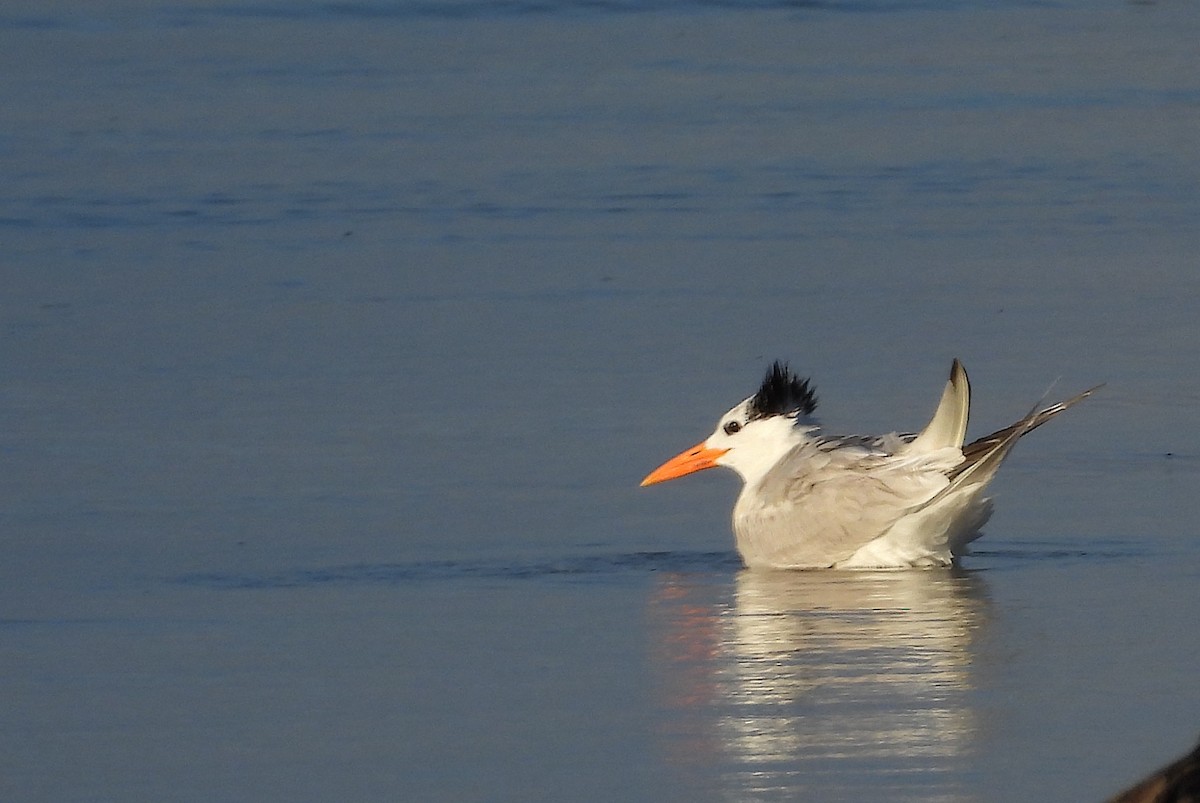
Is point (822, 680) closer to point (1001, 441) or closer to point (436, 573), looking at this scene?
point (436, 573)

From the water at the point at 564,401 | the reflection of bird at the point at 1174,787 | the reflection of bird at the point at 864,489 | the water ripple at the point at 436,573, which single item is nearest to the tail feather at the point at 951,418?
the reflection of bird at the point at 864,489

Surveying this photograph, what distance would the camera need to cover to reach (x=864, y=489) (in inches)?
331

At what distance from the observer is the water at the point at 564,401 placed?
5.88 meters

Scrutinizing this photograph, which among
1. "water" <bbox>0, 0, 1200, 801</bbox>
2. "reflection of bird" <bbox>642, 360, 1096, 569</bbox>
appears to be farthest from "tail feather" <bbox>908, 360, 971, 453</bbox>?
"water" <bbox>0, 0, 1200, 801</bbox>

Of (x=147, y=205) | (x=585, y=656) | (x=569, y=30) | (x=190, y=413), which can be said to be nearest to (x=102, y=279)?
(x=147, y=205)

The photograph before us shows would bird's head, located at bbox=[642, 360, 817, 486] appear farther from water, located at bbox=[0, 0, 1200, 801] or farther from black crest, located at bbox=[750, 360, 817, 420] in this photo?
water, located at bbox=[0, 0, 1200, 801]

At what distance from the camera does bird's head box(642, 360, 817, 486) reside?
8906 mm

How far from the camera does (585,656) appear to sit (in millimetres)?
6660

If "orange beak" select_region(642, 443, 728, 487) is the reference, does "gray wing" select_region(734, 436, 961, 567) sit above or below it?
below

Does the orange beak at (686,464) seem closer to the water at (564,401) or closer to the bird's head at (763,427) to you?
the bird's head at (763,427)

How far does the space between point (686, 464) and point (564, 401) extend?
0.95 metres

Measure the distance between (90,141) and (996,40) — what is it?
6938mm

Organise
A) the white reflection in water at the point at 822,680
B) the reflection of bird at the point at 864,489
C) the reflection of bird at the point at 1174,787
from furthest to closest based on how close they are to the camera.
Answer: the reflection of bird at the point at 864,489 → the white reflection in water at the point at 822,680 → the reflection of bird at the point at 1174,787

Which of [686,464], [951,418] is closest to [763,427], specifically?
[686,464]
